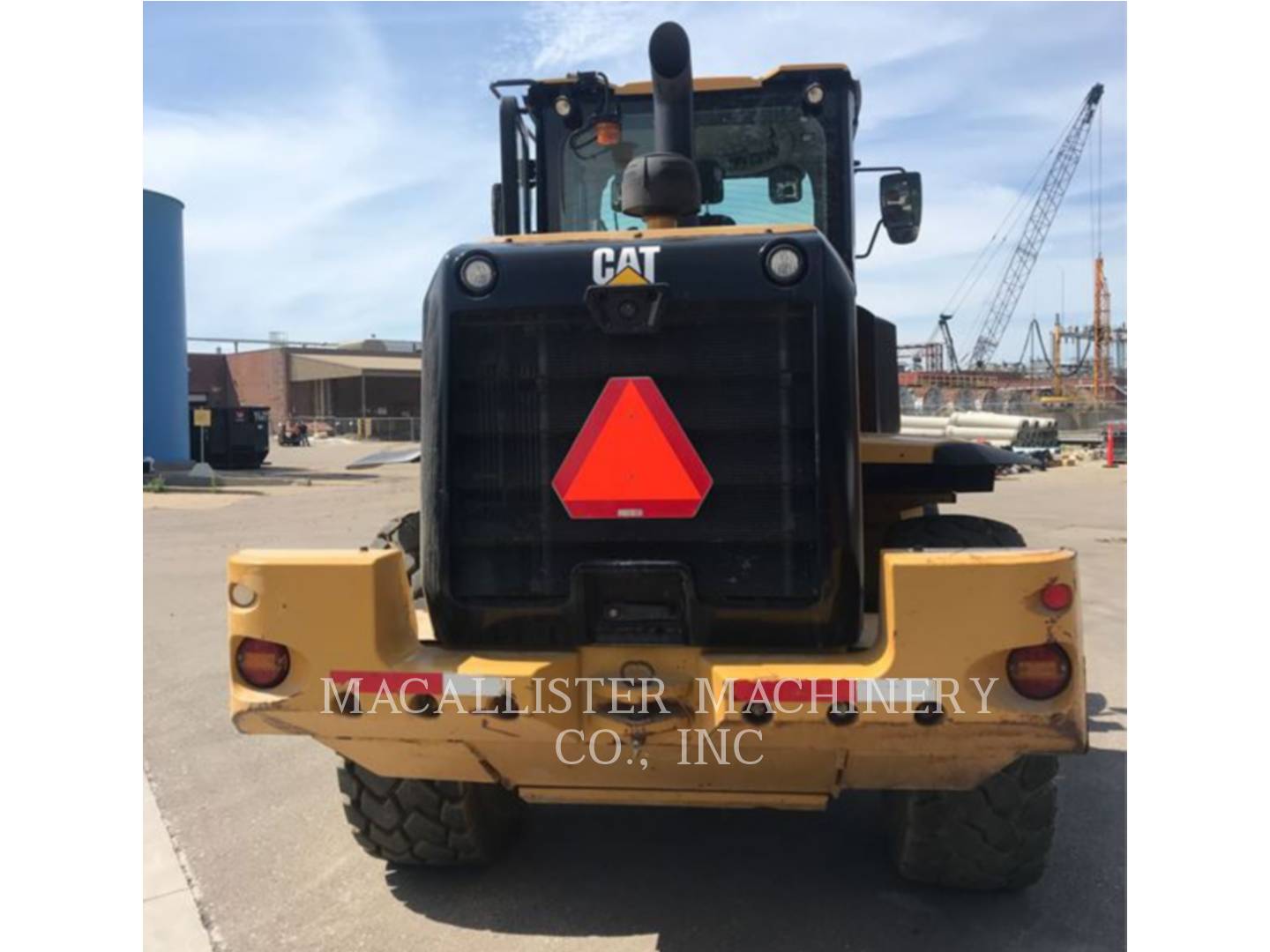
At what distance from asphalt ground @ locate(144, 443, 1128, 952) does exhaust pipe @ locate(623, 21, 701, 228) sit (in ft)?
7.37

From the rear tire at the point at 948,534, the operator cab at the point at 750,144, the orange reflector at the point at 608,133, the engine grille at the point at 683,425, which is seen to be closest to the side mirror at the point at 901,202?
the operator cab at the point at 750,144

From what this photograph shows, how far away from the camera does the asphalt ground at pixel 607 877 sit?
3.29 meters

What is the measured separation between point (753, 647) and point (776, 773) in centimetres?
37

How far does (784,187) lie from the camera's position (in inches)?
175

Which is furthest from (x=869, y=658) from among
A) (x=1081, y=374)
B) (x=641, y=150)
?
(x=1081, y=374)

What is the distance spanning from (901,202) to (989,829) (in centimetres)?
263

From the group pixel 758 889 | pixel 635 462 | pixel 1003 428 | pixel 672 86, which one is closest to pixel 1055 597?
pixel 635 462

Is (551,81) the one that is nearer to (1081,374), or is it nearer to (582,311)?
(582,311)

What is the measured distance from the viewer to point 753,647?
3074 mm

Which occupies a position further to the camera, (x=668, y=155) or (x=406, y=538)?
(x=406, y=538)

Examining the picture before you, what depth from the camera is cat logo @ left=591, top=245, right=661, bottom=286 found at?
306 centimetres

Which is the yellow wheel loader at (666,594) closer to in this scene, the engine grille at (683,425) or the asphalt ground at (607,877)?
the engine grille at (683,425)

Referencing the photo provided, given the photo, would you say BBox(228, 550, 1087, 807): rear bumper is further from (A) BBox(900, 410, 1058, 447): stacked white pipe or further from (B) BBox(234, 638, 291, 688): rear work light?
(A) BBox(900, 410, 1058, 447): stacked white pipe

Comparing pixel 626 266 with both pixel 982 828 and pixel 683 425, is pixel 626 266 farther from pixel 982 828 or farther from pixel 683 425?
pixel 982 828
